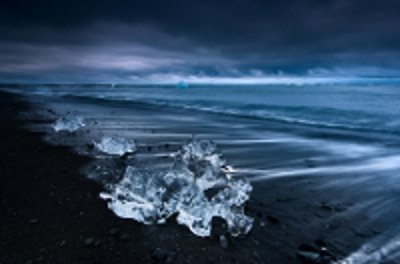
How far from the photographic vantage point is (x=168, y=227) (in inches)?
115

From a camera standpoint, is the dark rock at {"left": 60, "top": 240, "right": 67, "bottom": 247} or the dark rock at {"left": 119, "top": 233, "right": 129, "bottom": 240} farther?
the dark rock at {"left": 119, "top": 233, "right": 129, "bottom": 240}

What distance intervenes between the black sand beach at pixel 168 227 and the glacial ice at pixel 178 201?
12 centimetres

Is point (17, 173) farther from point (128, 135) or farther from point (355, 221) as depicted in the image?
point (355, 221)

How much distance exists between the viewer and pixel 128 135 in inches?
338

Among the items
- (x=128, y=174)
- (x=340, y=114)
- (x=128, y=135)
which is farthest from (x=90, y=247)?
(x=340, y=114)

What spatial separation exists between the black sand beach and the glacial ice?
12cm

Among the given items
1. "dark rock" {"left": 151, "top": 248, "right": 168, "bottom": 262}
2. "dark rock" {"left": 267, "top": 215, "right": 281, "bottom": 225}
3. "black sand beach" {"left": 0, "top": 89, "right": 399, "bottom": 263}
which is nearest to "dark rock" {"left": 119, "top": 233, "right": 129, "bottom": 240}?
"black sand beach" {"left": 0, "top": 89, "right": 399, "bottom": 263}

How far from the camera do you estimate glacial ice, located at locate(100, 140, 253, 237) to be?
2875 mm

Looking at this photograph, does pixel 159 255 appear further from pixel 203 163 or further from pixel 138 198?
pixel 203 163

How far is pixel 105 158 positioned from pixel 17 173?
159 centimetres

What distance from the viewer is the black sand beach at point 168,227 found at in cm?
246

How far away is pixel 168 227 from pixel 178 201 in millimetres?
330

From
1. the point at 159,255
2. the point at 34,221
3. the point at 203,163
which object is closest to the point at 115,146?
the point at 203,163

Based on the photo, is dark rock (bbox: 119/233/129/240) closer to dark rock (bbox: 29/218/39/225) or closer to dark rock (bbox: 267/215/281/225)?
dark rock (bbox: 29/218/39/225)
